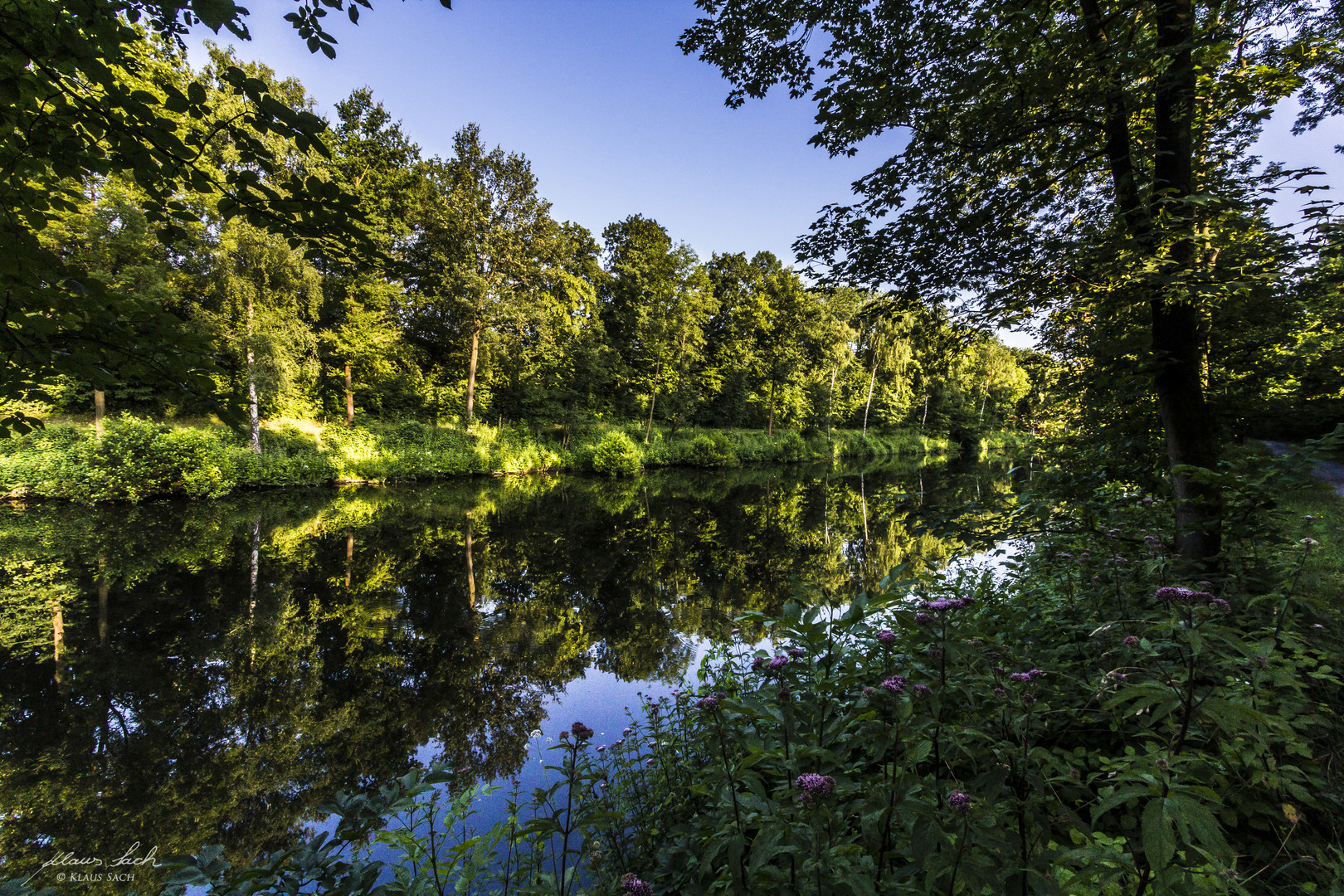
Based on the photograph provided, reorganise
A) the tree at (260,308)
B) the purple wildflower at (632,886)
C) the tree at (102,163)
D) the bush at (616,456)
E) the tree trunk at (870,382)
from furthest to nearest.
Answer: the tree trunk at (870,382) → the bush at (616,456) → the tree at (260,308) → the tree at (102,163) → the purple wildflower at (632,886)

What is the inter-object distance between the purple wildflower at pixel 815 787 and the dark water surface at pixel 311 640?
2.19ft

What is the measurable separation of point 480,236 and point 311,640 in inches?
755

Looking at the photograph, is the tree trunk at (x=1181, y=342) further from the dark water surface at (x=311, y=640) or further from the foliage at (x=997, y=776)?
the dark water surface at (x=311, y=640)

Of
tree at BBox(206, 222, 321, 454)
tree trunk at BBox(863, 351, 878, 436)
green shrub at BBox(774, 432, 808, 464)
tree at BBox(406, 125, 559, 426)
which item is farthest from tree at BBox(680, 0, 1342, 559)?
tree trunk at BBox(863, 351, 878, 436)

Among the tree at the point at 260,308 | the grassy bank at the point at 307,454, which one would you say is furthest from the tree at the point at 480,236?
the tree at the point at 260,308

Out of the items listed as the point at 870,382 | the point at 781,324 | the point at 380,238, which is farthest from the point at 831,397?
the point at 380,238

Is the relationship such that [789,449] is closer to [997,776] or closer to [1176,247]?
[1176,247]

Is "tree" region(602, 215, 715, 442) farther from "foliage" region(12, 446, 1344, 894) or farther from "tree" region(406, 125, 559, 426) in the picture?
"foliage" region(12, 446, 1344, 894)

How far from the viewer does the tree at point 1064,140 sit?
276 centimetres

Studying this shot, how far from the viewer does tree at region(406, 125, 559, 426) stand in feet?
66.2

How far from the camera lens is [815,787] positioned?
125 cm

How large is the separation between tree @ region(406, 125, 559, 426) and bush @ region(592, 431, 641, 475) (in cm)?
621

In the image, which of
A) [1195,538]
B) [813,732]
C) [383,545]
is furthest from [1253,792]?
[383,545]

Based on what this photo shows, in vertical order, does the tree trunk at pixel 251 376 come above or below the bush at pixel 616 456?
above
